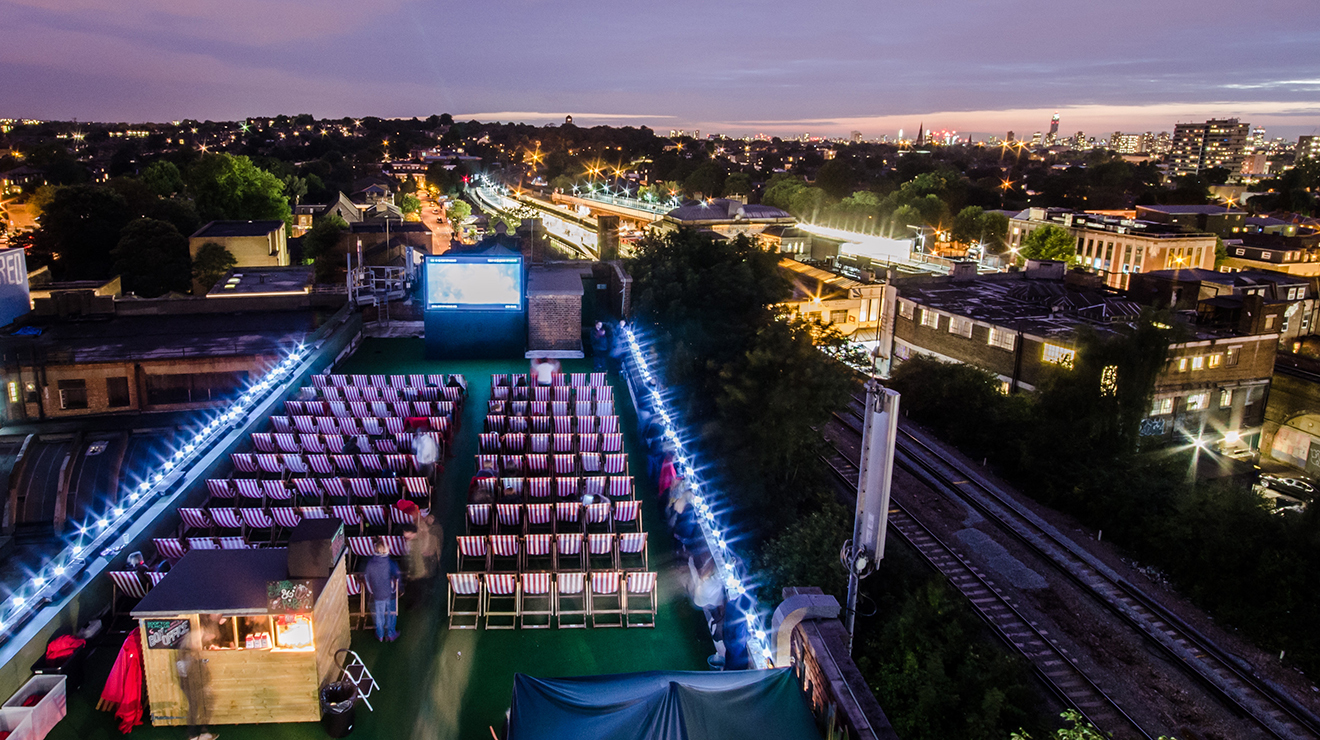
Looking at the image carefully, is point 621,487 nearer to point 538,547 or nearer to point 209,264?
point 538,547

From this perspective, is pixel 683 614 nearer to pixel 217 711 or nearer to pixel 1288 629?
pixel 217 711

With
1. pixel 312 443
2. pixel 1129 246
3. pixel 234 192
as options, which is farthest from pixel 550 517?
pixel 234 192

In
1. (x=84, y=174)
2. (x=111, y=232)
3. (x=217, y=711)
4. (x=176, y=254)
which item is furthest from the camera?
(x=84, y=174)

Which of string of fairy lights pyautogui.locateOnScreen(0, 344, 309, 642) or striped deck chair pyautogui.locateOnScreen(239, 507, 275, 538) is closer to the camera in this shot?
string of fairy lights pyautogui.locateOnScreen(0, 344, 309, 642)

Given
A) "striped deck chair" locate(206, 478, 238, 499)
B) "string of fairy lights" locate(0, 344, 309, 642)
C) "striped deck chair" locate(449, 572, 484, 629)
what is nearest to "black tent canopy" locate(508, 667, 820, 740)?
"striped deck chair" locate(449, 572, 484, 629)

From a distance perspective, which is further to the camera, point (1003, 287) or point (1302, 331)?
point (1302, 331)

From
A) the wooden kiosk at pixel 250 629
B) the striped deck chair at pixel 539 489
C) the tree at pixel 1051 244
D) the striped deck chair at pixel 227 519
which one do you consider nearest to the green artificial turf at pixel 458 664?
the wooden kiosk at pixel 250 629

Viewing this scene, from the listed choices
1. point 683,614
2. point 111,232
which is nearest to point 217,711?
point 683,614

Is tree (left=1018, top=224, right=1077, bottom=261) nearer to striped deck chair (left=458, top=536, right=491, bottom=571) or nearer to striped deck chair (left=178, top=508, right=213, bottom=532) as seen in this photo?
striped deck chair (left=458, top=536, right=491, bottom=571)
